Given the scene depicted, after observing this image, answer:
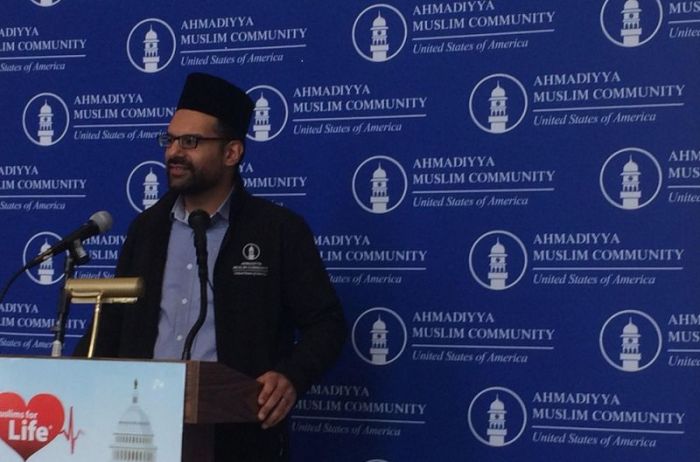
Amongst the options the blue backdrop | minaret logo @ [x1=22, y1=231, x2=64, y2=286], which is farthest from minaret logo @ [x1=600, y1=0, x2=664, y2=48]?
minaret logo @ [x1=22, y1=231, x2=64, y2=286]

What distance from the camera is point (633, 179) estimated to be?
3486mm

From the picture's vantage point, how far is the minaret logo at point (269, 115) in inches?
156

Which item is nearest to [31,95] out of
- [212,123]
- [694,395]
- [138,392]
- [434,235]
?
[212,123]

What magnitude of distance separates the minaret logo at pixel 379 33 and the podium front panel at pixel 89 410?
6.07 feet

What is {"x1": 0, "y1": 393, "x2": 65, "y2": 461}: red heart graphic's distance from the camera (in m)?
2.38

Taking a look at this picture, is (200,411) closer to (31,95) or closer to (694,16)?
(694,16)

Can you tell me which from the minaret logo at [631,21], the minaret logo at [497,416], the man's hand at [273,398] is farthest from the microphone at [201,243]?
the minaret logo at [631,21]

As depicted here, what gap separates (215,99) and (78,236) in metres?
0.79

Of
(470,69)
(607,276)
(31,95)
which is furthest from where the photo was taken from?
(31,95)

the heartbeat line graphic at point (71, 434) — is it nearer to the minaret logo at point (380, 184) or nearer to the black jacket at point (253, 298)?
the black jacket at point (253, 298)

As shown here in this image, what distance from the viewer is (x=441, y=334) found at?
12.1ft

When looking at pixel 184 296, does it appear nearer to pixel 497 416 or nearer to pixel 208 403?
pixel 208 403

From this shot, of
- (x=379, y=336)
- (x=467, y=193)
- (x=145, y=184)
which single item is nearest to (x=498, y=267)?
(x=467, y=193)

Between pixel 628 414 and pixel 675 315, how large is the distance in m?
0.35
